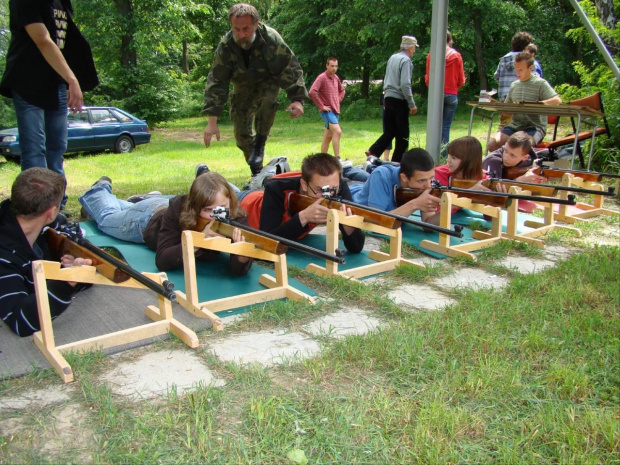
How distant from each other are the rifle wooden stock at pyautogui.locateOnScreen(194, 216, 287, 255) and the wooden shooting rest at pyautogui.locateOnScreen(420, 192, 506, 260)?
6.35 feet

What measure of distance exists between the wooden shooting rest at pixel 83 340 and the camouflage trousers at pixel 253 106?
14.3 ft

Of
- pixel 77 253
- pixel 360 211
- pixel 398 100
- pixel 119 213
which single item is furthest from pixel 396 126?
pixel 77 253

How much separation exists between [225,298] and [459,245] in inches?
94.8

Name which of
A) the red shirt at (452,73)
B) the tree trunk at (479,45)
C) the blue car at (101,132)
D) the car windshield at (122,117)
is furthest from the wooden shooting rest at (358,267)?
the tree trunk at (479,45)

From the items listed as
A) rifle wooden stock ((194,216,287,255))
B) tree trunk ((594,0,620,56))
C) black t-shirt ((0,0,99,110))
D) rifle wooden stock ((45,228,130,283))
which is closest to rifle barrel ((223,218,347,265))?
rifle wooden stock ((194,216,287,255))

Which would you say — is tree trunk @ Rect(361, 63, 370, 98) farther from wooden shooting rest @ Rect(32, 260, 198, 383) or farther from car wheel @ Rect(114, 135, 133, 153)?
wooden shooting rest @ Rect(32, 260, 198, 383)

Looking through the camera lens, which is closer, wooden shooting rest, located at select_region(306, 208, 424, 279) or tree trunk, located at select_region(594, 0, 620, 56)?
wooden shooting rest, located at select_region(306, 208, 424, 279)

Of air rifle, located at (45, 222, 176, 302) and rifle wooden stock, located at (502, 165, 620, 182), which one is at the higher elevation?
air rifle, located at (45, 222, 176, 302)

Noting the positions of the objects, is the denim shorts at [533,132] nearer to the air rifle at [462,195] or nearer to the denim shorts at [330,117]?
the air rifle at [462,195]

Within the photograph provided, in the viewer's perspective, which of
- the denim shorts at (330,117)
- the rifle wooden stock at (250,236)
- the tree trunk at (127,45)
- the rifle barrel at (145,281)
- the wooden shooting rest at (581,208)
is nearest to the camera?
the rifle barrel at (145,281)

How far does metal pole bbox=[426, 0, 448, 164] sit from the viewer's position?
293 inches

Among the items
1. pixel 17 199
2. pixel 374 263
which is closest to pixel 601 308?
pixel 374 263

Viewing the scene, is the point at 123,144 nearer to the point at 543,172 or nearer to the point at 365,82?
the point at 543,172

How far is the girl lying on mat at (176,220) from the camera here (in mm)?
3959
